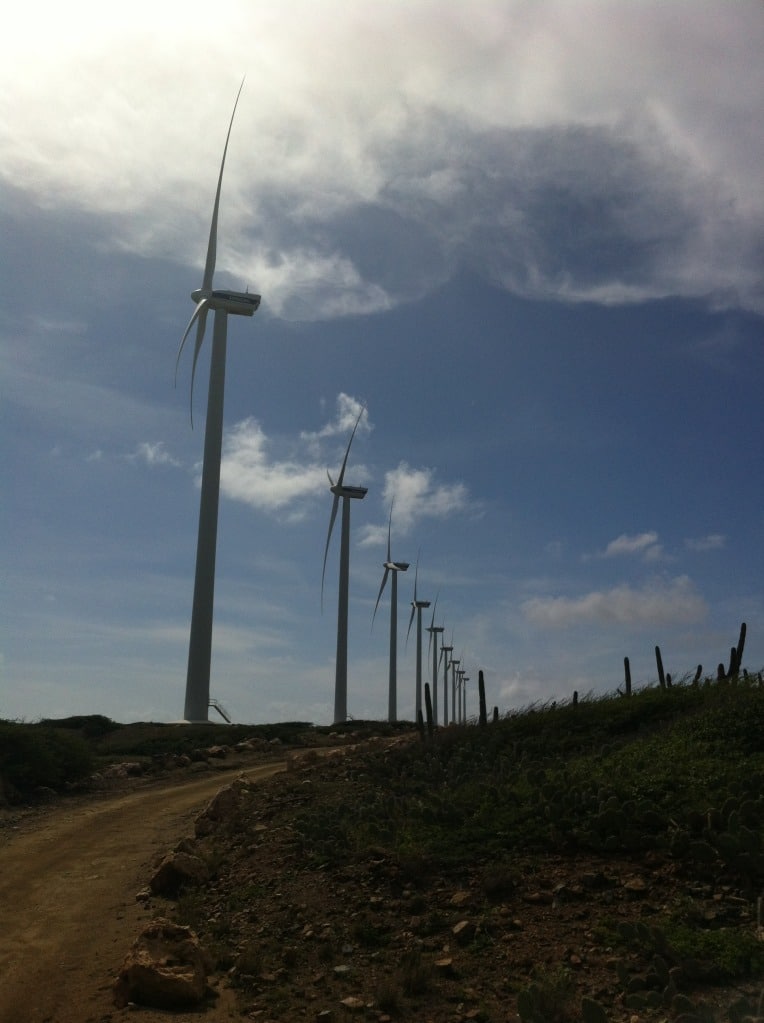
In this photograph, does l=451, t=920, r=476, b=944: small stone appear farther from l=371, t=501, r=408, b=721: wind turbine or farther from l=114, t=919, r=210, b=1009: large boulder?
l=371, t=501, r=408, b=721: wind turbine

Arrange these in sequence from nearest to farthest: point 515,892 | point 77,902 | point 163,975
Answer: point 163,975 < point 515,892 < point 77,902

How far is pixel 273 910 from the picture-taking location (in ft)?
46.6

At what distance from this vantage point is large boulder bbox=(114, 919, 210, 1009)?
11.0 m

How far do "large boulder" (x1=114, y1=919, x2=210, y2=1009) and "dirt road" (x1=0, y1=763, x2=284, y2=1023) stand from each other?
A: 0.22 meters

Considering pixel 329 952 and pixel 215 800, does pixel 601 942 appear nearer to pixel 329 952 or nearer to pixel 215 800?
pixel 329 952

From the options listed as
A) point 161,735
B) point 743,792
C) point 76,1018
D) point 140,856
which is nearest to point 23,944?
point 76,1018

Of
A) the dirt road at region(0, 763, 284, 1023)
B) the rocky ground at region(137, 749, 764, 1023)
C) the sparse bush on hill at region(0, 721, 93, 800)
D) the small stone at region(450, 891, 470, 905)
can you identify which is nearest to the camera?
the rocky ground at region(137, 749, 764, 1023)

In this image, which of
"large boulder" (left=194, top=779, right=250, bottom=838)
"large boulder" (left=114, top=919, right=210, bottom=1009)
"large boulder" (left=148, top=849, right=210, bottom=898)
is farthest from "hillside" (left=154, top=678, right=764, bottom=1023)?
"large boulder" (left=114, top=919, right=210, bottom=1009)

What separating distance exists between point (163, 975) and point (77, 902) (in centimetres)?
573

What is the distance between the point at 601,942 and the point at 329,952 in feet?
11.6

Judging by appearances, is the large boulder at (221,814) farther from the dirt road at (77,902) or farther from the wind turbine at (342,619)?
the wind turbine at (342,619)

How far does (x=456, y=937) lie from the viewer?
1197 centimetres

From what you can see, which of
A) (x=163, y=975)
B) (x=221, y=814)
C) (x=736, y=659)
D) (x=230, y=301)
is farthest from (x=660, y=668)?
(x=230, y=301)

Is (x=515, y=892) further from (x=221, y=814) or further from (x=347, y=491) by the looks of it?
(x=347, y=491)
